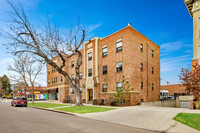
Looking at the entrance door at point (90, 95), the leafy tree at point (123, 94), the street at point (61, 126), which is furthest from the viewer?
the entrance door at point (90, 95)

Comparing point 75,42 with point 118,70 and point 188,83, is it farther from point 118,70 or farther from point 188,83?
point 188,83

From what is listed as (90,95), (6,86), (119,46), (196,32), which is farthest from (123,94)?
(6,86)

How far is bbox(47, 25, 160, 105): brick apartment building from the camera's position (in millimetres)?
22094

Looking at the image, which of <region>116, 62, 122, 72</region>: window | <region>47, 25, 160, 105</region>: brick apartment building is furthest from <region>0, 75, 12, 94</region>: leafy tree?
<region>116, 62, 122, 72</region>: window

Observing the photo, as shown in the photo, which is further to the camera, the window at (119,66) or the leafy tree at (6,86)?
the leafy tree at (6,86)

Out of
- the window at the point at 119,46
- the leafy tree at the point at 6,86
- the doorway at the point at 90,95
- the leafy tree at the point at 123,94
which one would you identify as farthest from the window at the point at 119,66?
the leafy tree at the point at 6,86

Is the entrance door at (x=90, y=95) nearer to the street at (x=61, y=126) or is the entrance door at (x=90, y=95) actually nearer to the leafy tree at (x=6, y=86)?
the street at (x=61, y=126)

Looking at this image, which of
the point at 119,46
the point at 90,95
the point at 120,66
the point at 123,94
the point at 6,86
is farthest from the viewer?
the point at 6,86

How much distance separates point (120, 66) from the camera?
75.0 ft

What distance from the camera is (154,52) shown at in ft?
92.6

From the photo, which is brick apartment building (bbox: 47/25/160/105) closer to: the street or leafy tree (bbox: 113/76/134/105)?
leafy tree (bbox: 113/76/134/105)

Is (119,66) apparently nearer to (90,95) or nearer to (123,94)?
(123,94)

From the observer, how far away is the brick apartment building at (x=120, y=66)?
72.5ft

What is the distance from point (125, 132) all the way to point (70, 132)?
2680 mm
